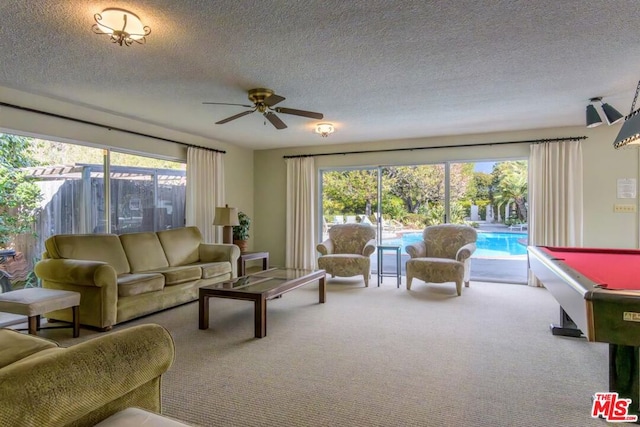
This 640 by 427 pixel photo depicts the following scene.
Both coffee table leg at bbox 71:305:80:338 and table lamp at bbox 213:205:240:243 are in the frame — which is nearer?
coffee table leg at bbox 71:305:80:338

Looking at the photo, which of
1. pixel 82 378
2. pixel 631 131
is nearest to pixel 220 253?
pixel 82 378

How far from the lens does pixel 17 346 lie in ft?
5.35

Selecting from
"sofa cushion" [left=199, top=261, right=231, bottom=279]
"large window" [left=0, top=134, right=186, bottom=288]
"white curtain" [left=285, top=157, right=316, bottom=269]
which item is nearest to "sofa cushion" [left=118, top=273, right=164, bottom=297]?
"sofa cushion" [left=199, top=261, right=231, bottom=279]

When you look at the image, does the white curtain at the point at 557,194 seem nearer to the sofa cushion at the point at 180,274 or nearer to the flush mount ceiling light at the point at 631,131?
the flush mount ceiling light at the point at 631,131

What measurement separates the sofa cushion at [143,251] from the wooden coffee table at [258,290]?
1.31m

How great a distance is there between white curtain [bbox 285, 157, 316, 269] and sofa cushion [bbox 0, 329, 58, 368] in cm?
519

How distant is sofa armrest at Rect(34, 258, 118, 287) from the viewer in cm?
346

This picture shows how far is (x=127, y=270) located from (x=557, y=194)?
5922 mm

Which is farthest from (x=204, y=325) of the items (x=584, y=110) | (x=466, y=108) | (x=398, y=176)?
(x=584, y=110)

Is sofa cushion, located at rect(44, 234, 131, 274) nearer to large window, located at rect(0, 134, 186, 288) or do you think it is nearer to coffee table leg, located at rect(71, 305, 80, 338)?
large window, located at rect(0, 134, 186, 288)

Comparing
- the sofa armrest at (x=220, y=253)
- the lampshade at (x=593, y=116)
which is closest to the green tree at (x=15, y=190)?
the sofa armrest at (x=220, y=253)

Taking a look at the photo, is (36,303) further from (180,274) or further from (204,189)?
(204,189)

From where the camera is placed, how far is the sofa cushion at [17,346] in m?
1.52

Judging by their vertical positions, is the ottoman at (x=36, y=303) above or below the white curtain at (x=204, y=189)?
below
